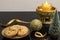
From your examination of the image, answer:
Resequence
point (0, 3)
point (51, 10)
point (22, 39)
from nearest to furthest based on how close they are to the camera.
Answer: point (22, 39) → point (51, 10) → point (0, 3)

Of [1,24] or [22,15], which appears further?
[22,15]

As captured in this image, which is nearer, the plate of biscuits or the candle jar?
the plate of biscuits

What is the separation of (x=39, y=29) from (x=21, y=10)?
492 millimetres

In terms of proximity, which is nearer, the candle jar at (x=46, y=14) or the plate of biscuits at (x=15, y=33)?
the plate of biscuits at (x=15, y=33)

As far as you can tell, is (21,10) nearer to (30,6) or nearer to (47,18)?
(30,6)

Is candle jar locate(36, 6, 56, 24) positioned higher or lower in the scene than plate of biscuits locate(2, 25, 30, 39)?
higher

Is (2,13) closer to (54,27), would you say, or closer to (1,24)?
(1,24)

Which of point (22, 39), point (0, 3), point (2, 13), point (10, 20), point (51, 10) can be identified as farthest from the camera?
point (0, 3)

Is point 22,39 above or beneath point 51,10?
beneath

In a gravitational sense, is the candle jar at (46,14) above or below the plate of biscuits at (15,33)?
above

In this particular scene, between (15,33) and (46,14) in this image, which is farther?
(46,14)

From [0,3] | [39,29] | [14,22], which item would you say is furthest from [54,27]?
[0,3]

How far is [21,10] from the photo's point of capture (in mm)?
1384

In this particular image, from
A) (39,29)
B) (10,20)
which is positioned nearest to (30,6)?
(10,20)
